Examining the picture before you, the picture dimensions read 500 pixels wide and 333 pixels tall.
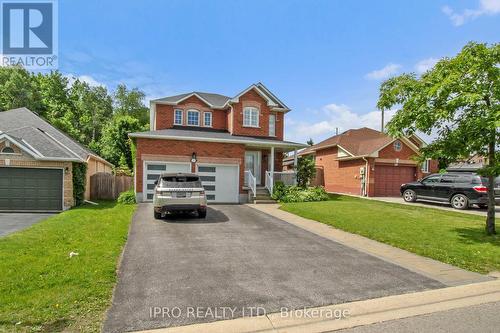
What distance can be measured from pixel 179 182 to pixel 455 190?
14440 mm

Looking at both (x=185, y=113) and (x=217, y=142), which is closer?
(x=217, y=142)

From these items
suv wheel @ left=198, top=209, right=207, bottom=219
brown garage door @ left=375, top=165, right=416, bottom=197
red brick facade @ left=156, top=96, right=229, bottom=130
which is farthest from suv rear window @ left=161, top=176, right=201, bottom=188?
brown garage door @ left=375, top=165, right=416, bottom=197

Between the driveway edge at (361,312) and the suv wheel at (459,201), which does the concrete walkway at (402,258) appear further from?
the suv wheel at (459,201)

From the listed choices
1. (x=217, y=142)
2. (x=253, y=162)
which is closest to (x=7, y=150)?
(x=217, y=142)

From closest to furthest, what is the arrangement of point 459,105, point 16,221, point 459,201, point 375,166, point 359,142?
point 459,105 < point 16,221 < point 459,201 < point 375,166 < point 359,142

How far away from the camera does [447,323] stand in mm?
4094

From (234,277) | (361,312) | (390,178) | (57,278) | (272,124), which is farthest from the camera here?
(390,178)

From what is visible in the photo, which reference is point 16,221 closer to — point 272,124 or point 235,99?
point 235,99

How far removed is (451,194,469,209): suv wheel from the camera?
16.2 meters

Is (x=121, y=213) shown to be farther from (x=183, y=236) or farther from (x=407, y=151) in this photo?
(x=407, y=151)

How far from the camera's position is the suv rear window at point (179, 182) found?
447 inches

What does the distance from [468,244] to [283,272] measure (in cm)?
566


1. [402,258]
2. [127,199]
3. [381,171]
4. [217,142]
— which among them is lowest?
[402,258]

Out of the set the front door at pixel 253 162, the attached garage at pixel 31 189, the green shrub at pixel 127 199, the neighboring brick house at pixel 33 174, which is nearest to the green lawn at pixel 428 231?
the front door at pixel 253 162
